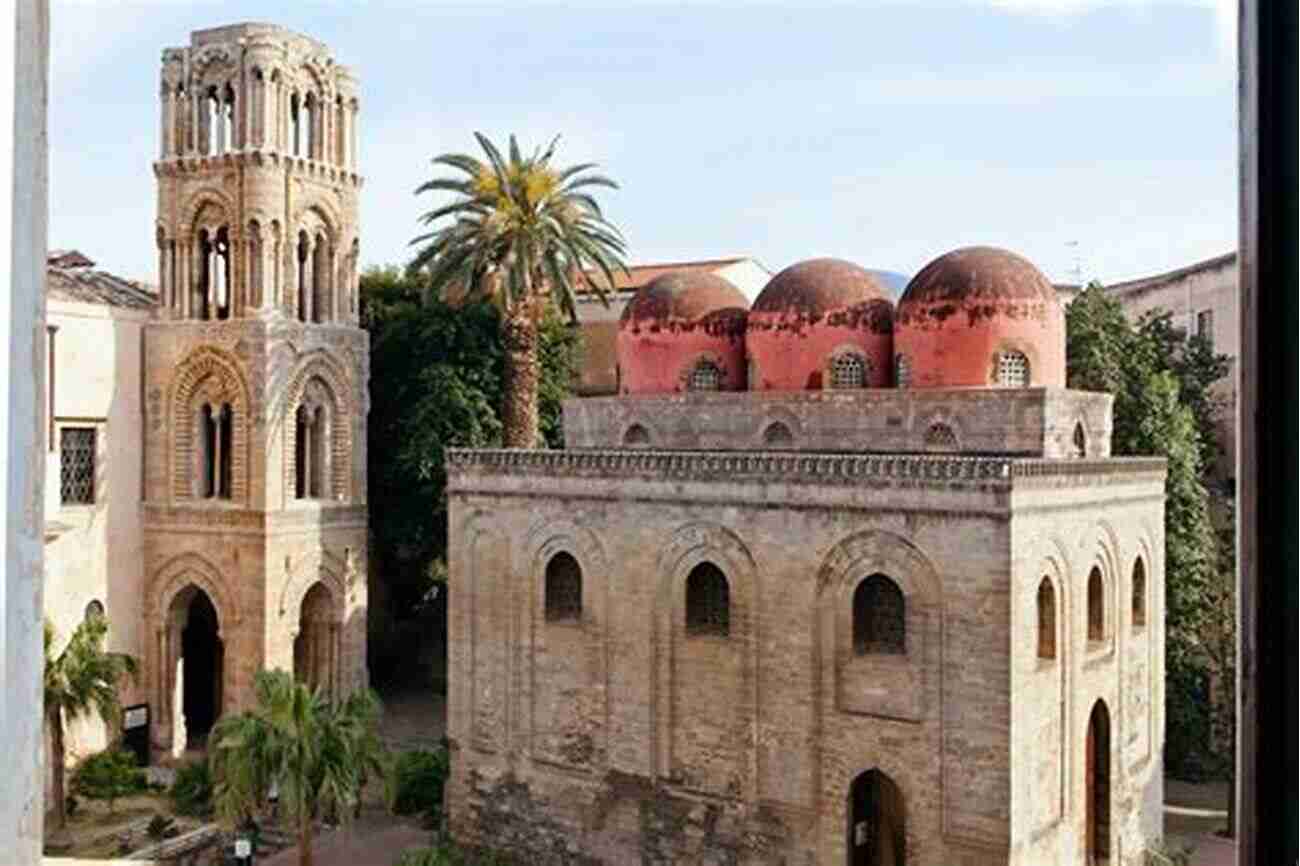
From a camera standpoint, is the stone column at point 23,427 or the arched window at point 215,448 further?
the arched window at point 215,448

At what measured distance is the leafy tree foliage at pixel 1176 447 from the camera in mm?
25094

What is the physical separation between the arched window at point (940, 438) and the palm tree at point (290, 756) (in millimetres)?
9664

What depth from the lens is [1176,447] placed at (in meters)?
26.0

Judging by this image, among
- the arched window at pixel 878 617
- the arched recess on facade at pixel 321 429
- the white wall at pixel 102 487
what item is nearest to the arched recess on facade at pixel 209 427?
the white wall at pixel 102 487

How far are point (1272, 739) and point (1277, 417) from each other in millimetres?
404

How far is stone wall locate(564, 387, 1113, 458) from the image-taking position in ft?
64.7

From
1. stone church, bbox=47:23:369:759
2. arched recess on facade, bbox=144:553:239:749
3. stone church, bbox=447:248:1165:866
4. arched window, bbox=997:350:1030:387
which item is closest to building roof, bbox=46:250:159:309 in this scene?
stone church, bbox=47:23:369:759

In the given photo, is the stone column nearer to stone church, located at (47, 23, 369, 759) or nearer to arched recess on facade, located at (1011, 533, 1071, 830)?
arched recess on facade, located at (1011, 533, 1071, 830)

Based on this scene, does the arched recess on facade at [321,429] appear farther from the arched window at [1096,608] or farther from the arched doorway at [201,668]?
the arched window at [1096,608]

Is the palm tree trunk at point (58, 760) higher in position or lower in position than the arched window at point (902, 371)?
lower

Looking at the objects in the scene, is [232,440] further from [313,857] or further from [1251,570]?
[1251,570]

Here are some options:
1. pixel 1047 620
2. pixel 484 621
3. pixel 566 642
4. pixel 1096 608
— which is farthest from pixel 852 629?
pixel 484 621

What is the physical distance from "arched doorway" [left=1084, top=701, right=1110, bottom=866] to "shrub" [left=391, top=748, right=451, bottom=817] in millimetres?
10702

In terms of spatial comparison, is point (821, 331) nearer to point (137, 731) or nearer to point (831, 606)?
point (831, 606)
